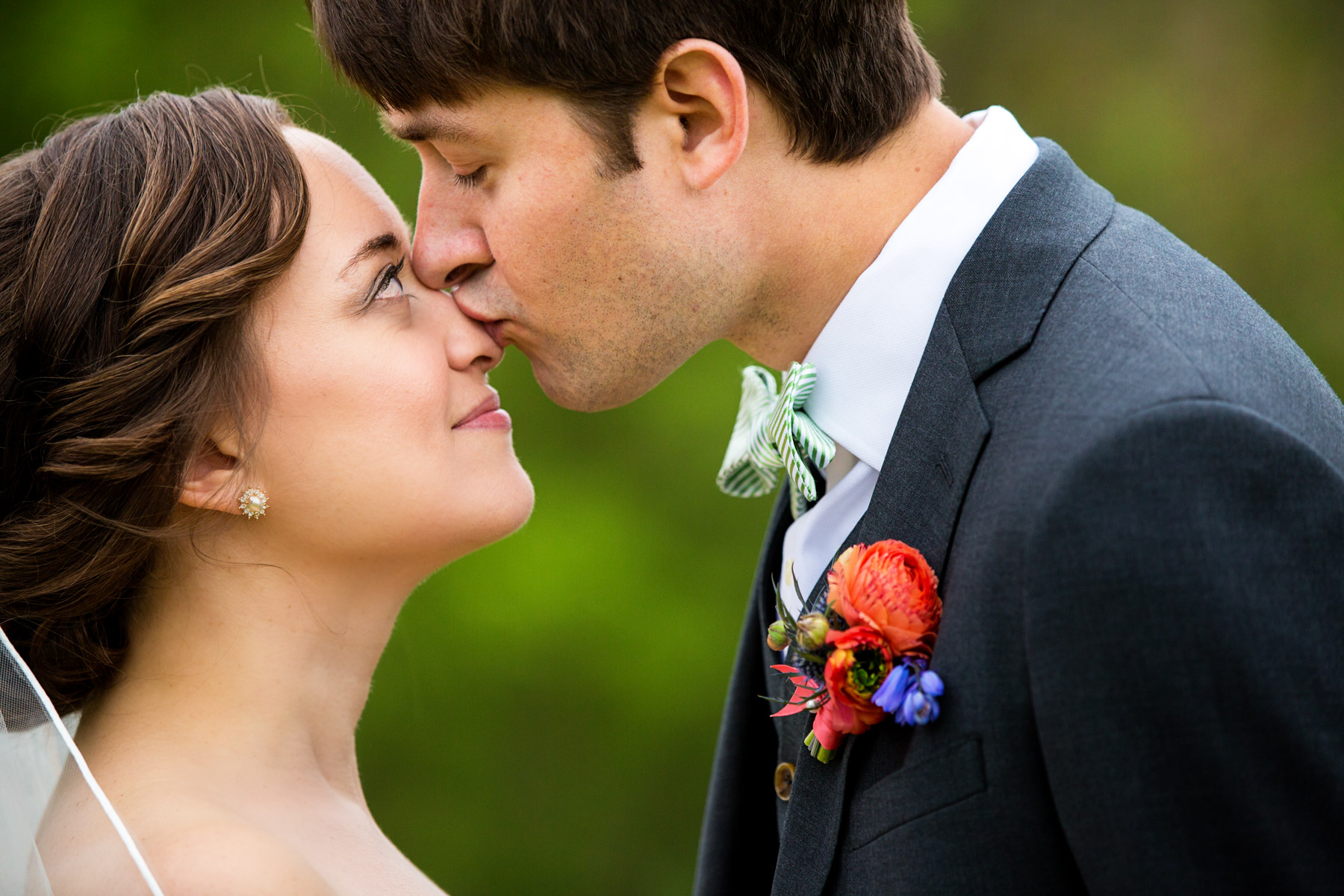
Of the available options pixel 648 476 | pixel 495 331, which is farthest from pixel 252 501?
pixel 648 476

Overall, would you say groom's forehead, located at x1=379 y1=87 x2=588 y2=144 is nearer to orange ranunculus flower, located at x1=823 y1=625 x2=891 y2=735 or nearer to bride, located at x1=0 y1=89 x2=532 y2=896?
bride, located at x1=0 y1=89 x2=532 y2=896

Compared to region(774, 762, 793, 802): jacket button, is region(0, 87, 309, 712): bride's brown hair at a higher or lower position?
higher

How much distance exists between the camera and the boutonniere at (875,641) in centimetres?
173

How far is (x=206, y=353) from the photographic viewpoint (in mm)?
2215

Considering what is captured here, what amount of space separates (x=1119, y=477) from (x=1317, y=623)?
327 mm

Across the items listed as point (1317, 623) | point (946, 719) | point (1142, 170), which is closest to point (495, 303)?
point (946, 719)

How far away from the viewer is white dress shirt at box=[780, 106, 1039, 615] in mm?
2135

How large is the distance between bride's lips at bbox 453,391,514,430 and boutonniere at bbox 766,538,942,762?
927 millimetres

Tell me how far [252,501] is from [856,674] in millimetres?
1276

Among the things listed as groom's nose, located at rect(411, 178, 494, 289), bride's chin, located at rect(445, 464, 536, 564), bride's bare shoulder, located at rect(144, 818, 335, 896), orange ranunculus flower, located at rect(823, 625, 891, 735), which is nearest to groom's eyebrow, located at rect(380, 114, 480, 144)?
groom's nose, located at rect(411, 178, 494, 289)

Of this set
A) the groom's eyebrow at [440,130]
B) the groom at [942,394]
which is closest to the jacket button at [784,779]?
the groom at [942,394]

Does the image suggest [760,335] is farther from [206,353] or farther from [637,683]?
[637,683]

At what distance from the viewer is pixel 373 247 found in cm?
241

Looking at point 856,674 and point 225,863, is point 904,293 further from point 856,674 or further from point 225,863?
point 225,863
